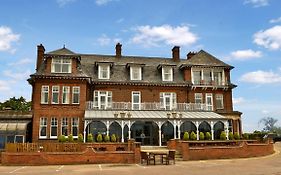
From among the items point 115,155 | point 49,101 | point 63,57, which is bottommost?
point 115,155

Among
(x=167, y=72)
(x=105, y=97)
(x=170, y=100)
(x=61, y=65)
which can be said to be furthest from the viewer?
(x=167, y=72)

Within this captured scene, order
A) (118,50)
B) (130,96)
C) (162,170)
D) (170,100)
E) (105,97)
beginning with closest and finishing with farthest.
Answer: (162,170) → (105,97) → (130,96) → (170,100) → (118,50)

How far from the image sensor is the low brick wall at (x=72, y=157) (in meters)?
19.7

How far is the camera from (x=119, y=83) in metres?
30.8

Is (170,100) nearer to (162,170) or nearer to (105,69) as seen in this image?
(105,69)

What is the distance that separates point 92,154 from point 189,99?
580 inches

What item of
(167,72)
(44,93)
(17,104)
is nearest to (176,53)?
(167,72)

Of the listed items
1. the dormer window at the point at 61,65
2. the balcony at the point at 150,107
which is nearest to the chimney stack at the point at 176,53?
the balcony at the point at 150,107

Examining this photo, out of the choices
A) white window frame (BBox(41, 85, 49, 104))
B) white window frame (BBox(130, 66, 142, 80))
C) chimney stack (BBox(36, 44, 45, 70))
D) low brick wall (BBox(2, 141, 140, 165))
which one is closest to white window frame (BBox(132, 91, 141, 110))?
white window frame (BBox(130, 66, 142, 80))

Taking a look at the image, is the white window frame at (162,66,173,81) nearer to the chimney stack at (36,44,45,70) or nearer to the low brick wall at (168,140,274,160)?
the low brick wall at (168,140,274,160)

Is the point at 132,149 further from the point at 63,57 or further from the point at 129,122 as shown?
the point at 63,57

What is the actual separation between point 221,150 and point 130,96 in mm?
11391

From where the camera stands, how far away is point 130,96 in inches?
1220

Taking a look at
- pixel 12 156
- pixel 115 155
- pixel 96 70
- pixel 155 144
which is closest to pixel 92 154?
pixel 115 155
